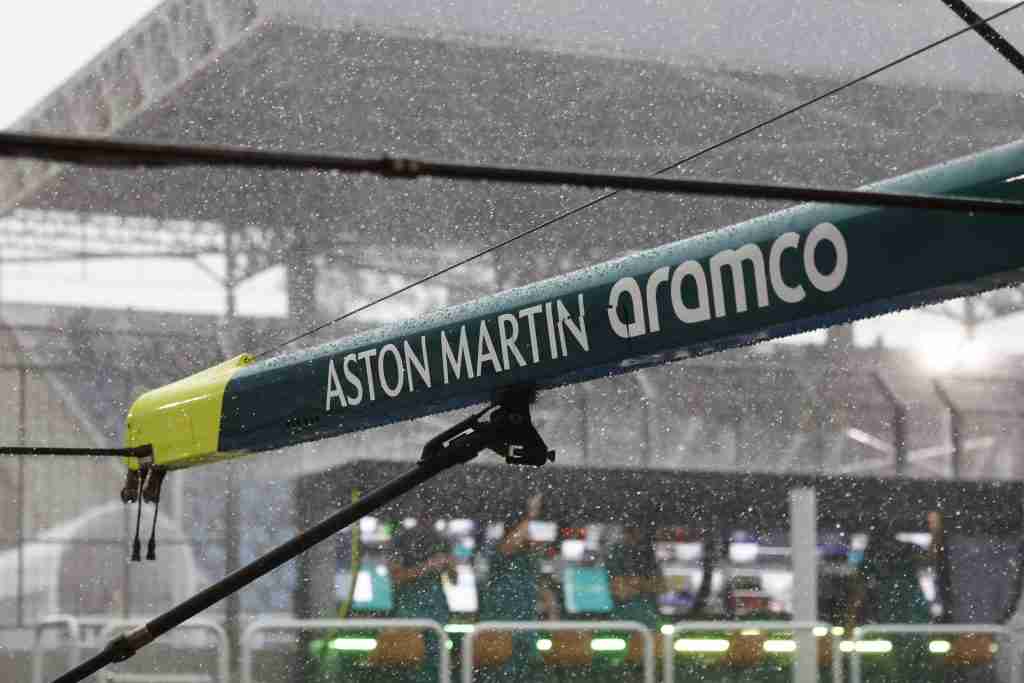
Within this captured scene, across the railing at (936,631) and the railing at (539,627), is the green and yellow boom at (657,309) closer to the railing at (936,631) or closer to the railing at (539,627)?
the railing at (539,627)

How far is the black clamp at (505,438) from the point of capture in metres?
1.27

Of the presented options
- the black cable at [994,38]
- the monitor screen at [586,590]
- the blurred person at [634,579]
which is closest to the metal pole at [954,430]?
the blurred person at [634,579]

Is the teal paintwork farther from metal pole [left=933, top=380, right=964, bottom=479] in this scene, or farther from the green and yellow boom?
metal pole [left=933, top=380, right=964, bottom=479]

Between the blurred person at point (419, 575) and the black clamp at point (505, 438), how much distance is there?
3.15 m

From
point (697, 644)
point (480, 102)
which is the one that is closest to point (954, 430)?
point (480, 102)

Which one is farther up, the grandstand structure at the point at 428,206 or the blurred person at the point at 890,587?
the grandstand structure at the point at 428,206

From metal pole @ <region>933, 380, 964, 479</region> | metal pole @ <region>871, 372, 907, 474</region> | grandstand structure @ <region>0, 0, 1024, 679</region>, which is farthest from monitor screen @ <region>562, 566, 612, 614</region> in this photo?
metal pole @ <region>933, 380, 964, 479</region>

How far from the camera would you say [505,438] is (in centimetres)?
128

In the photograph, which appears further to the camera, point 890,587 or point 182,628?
point 890,587

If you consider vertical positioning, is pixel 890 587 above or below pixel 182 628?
above

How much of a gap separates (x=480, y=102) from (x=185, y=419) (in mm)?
4455

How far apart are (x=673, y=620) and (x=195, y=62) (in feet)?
7.44

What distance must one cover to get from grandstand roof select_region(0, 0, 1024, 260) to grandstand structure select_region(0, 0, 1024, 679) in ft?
0.04

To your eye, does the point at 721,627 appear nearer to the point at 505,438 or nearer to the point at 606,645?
the point at 606,645
